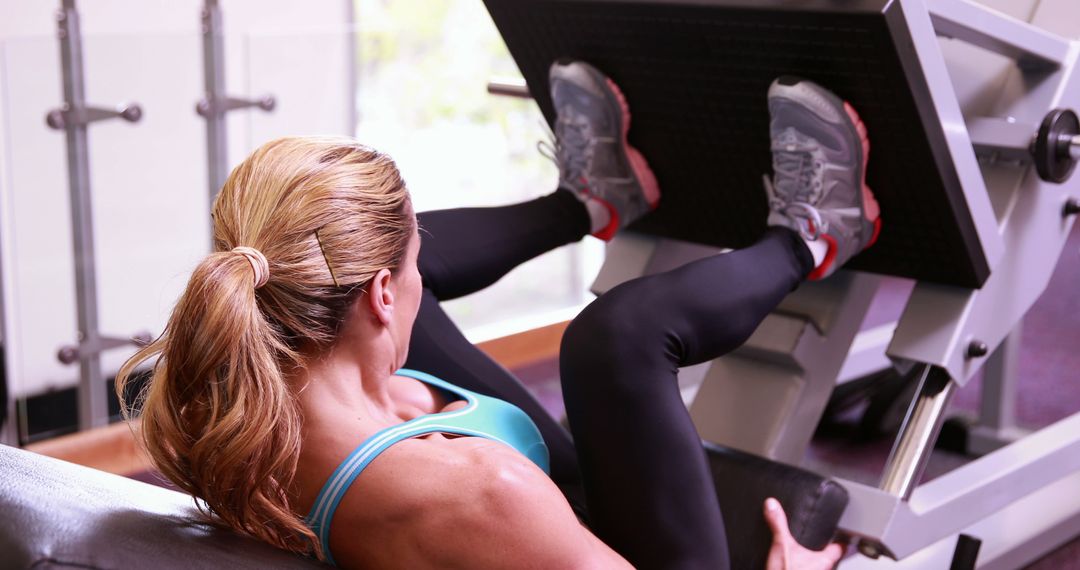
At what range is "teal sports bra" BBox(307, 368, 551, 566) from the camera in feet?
2.90

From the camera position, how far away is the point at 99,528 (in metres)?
0.77

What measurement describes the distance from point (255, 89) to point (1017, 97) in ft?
5.51

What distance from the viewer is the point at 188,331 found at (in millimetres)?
832

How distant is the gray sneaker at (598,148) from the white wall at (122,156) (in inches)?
38.3

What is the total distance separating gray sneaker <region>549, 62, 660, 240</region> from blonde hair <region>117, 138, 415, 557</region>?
661 mm

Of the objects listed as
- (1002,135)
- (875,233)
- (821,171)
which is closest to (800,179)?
(821,171)

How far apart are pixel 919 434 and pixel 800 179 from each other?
0.37 metres

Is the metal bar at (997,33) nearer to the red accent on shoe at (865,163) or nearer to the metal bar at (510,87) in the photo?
the red accent on shoe at (865,163)

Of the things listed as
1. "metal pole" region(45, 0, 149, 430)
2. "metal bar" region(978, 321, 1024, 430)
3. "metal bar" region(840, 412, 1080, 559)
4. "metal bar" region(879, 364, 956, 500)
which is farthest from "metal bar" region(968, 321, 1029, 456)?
"metal pole" region(45, 0, 149, 430)

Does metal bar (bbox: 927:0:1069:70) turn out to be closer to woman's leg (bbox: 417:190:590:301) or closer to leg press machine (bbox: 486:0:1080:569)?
leg press machine (bbox: 486:0:1080:569)

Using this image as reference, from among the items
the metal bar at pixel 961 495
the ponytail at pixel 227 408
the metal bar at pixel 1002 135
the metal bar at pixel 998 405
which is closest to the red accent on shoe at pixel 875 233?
the metal bar at pixel 1002 135

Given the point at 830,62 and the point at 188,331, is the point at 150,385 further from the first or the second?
the point at 830,62

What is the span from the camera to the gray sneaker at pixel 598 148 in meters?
Result: 1.55

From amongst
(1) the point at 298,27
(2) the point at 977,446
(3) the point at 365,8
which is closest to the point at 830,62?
(2) the point at 977,446
